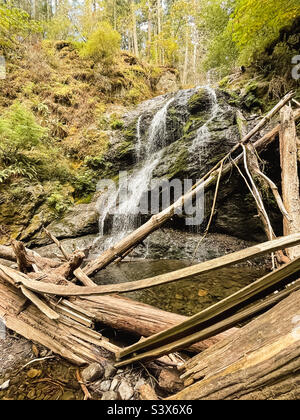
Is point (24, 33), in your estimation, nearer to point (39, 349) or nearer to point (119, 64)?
point (119, 64)

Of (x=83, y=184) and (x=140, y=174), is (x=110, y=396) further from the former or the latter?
(x=83, y=184)

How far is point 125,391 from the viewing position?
1.41 meters

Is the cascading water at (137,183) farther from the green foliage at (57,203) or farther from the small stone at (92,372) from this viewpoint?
the small stone at (92,372)

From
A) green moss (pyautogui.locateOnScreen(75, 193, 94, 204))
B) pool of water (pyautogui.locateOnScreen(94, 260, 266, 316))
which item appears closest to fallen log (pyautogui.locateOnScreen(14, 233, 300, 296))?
pool of water (pyautogui.locateOnScreen(94, 260, 266, 316))

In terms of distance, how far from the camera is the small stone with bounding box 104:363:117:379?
5.13ft

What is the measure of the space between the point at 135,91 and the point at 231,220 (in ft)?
39.8

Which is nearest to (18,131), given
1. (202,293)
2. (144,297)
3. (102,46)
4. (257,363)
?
(144,297)

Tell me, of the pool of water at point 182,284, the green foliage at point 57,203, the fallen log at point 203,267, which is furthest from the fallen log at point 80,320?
the green foliage at point 57,203

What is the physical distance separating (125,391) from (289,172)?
3324mm

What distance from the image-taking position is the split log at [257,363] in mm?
785

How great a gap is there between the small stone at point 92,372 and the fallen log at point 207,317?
0.34 metres

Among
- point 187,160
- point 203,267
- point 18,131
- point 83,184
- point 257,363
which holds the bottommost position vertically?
point 257,363

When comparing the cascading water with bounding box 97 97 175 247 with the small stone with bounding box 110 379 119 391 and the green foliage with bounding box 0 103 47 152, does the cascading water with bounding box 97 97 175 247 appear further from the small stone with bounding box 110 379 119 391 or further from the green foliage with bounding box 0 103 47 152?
the small stone with bounding box 110 379 119 391

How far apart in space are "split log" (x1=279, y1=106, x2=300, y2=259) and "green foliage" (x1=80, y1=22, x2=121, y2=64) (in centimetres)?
1484
